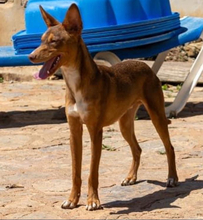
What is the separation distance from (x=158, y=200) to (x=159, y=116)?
0.68 m

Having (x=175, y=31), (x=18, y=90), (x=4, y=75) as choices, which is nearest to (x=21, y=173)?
(x=175, y=31)

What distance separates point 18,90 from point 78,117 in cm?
540

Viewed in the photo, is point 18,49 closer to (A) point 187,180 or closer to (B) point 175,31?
(B) point 175,31

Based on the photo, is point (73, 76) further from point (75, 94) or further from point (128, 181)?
point (128, 181)

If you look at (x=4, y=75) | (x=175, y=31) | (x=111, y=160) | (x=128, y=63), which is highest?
(x=128, y=63)

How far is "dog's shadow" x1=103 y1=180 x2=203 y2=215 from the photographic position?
4.96 metres

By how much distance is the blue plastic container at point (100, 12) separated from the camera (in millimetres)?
7988

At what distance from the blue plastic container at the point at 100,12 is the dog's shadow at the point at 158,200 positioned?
290 cm

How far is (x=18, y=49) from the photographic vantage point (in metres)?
8.03

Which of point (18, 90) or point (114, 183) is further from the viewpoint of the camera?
point (18, 90)

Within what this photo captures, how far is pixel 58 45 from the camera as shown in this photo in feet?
15.3

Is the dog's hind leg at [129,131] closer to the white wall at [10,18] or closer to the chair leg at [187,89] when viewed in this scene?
the chair leg at [187,89]

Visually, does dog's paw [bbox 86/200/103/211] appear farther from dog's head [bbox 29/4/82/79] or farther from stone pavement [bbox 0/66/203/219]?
dog's head [bbox 29/4/82/79]

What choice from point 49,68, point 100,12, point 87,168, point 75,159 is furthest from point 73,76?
point 100,12
